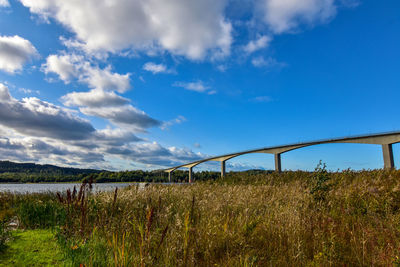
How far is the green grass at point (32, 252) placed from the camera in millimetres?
2932

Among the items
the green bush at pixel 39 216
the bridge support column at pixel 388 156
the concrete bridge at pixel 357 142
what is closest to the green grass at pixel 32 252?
the green bush at pixel 39 216

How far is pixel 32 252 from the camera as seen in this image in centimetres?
319

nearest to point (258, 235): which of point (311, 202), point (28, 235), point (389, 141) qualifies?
point (311, 202)

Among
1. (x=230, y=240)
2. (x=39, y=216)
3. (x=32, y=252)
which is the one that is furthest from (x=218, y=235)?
(x=39, y=216)

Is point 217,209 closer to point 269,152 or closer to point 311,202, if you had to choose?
point 311,202

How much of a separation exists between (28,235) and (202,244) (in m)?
3.05

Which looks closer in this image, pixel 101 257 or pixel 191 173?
pixel 101 257

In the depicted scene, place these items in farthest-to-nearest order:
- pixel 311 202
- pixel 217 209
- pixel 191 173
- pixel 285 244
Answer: pixel 191 173
pixel 311 202
pixel 217 209
pixel 285 244

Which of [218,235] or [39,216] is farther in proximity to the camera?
[39,216]

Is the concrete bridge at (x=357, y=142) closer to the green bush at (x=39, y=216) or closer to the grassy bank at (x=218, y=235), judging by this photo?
the grassy bank at (x=218, y=235)

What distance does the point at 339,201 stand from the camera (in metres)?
7.08

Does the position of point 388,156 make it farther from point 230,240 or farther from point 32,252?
point 32,252

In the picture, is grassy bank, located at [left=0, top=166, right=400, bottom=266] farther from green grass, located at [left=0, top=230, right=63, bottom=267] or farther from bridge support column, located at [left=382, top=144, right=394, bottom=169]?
bridge support column, located at [left=382, top=144, right=394, bottom=169]

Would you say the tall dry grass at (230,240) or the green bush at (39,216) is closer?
the tall dry grass at (230,240)
